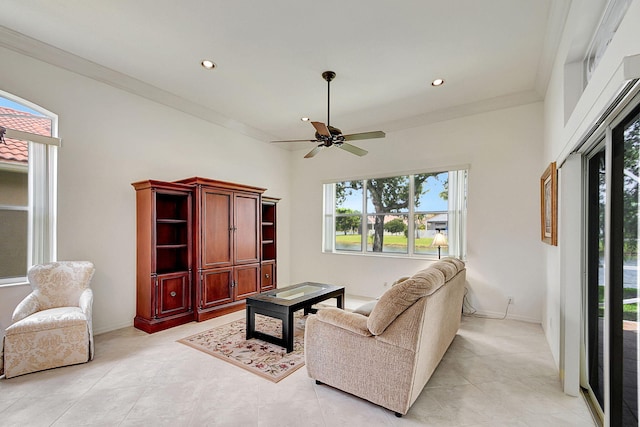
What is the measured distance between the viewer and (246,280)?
466 cm

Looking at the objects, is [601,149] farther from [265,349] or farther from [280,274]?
[280,274]

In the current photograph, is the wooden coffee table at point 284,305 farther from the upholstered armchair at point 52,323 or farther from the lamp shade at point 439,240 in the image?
the lamp shade at point 439,240

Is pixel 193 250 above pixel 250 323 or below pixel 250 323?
above

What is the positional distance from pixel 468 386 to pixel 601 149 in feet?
6.68

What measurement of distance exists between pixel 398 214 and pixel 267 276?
8.40ft

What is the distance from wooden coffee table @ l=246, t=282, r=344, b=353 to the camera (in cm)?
299

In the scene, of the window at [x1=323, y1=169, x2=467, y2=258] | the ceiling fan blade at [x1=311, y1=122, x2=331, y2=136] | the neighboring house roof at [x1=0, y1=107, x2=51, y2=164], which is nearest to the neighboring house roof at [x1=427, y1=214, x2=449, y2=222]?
the window at [x1=323, y1=169, x2=467, y2=258]

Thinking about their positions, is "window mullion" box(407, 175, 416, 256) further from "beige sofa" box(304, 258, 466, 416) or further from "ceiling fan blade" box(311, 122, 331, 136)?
"beige sofa" box(304, 258, 466, 416)

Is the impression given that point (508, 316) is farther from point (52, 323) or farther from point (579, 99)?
point (52, 323)

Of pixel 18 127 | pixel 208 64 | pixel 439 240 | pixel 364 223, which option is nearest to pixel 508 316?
pixel 439 240

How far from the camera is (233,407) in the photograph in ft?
6.95

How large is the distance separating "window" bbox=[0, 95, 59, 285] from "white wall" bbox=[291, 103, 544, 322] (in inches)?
174

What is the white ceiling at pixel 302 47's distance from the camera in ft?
8.23

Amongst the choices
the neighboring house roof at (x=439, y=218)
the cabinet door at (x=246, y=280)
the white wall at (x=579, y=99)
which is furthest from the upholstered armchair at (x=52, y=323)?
the neighboring house roof at (x=439, y=218)
